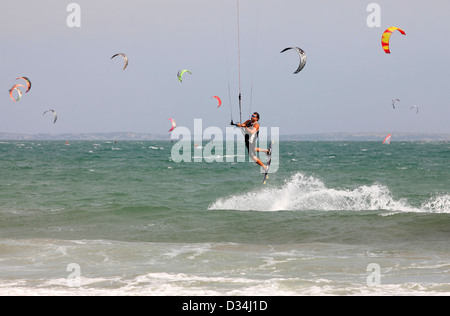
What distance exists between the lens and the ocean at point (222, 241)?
27.9ft

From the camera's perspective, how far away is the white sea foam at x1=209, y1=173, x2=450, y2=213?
1894 cm

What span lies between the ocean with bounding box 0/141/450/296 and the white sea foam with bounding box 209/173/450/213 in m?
0.04

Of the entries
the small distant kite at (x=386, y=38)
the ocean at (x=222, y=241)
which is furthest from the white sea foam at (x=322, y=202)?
the small distant kite at (x=386, y=38)

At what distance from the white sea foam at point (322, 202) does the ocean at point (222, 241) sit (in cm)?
4

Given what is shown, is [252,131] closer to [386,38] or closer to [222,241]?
[222,241]

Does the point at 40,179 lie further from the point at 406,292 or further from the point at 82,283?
the point at 406,292

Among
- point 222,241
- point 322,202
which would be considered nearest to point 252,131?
point 222,241

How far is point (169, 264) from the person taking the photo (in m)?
10.2

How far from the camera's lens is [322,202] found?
19547 mm

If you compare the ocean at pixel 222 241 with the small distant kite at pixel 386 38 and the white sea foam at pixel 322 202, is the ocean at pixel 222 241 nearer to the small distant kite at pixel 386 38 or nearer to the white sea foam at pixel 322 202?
the white sea foam at pixel 322 202
